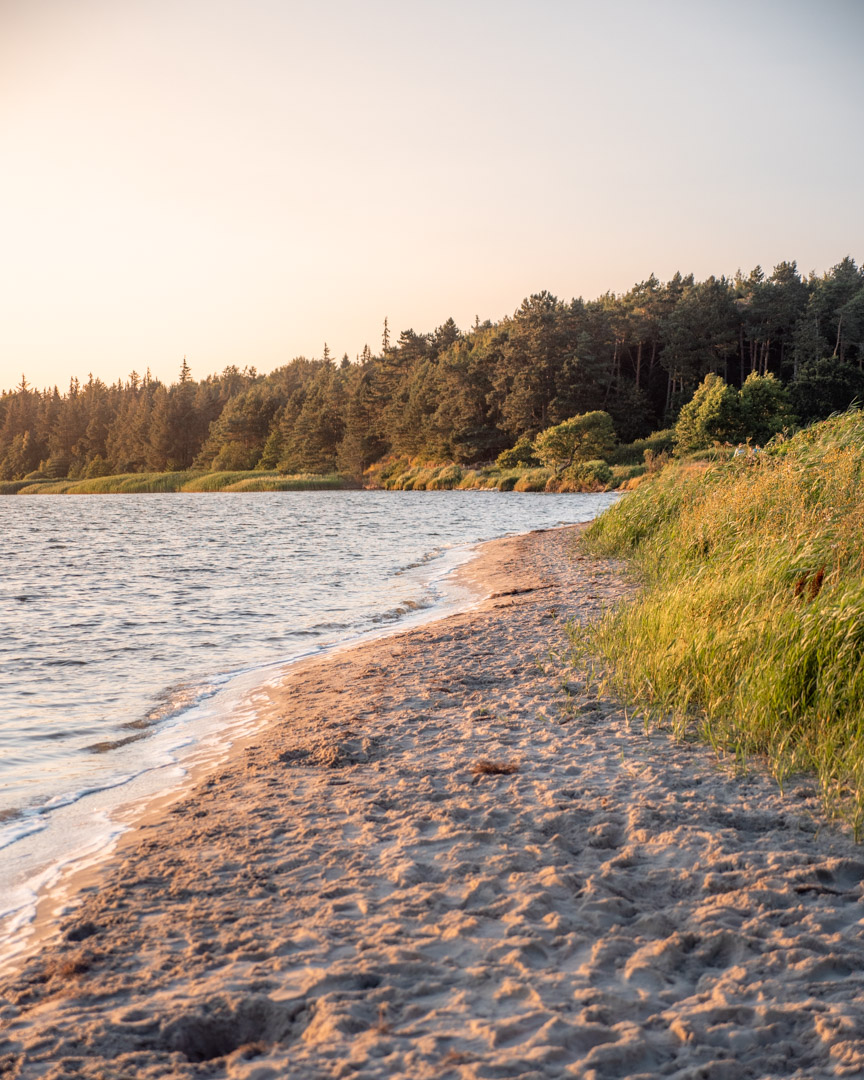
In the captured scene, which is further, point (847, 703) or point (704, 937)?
point (847, 703)

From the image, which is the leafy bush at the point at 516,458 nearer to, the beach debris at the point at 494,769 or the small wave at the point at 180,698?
the small wave at the point at 180,698

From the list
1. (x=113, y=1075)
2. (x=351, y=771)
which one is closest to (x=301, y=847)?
(x=351, y=771)

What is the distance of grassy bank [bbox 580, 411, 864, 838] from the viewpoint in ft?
17.6

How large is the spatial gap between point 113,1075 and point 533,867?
2058 millimetres

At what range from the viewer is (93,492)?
99.8 meters

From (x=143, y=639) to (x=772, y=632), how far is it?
849 cm

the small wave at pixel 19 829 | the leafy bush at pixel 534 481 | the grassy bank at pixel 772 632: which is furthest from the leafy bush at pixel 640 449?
the small wave at pixel 19 829

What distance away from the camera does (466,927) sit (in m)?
3.42

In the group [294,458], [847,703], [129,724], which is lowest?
[129,724]

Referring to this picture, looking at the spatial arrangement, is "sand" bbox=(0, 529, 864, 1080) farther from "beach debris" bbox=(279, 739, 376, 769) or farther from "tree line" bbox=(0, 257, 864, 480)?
"tree line" bbox=(0, 257, 864, 480)

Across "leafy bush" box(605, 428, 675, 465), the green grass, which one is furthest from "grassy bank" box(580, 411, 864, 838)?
the green grass

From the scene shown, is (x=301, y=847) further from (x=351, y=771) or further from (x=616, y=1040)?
(x=616, y=1040)

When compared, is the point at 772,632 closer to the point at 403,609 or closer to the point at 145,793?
the point at 145,793

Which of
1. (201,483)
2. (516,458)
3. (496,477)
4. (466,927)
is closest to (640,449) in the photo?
(516,458)
